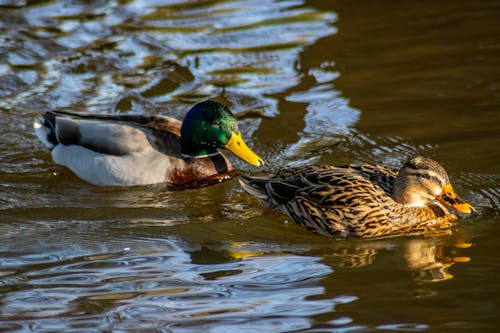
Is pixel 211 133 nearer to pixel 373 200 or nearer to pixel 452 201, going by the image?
pixel 373 200

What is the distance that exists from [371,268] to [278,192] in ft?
4.96

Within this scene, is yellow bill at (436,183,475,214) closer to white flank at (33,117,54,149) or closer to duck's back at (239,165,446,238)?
duck's back at (239,165,446,238)

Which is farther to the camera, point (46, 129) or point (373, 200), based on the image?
point (46, 129)

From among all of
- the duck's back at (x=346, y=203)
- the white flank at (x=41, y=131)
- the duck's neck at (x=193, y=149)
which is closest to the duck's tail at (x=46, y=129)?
the white flank at (x=41, y=131)

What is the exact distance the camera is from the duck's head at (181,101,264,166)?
955cm

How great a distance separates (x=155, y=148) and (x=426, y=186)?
3171mm

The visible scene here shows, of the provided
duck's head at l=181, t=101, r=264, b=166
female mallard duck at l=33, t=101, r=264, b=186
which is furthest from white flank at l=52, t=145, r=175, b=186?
duck's head at l=181, t=101, r=264, b=166

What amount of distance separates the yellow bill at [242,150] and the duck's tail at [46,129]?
6.44 feet

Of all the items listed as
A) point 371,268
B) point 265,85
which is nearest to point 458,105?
point 265,85

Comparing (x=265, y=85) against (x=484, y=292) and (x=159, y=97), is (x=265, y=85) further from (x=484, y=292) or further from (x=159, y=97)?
(x=484, y=292)

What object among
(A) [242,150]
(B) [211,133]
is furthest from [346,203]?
(B) [211,133]

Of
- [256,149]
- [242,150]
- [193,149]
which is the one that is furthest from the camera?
[256,149]

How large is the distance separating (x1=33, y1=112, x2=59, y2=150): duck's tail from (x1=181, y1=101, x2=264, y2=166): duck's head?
1467 mm

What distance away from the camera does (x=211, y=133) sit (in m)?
9.70
